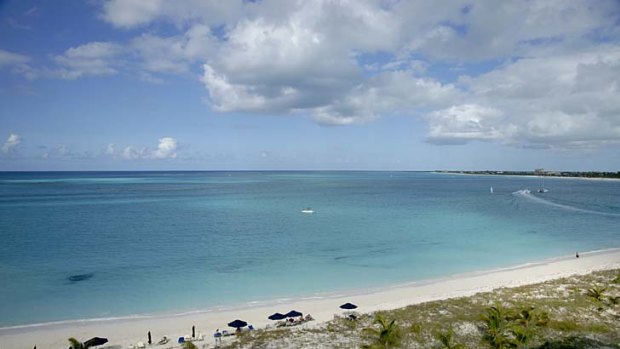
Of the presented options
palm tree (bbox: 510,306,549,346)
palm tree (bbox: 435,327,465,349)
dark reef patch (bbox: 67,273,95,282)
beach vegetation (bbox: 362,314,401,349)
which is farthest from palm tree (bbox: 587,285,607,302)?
dark reef patch (bbox: 67,273,95,282)

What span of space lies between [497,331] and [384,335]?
16.6ft

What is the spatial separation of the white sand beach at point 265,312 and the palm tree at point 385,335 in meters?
3.64

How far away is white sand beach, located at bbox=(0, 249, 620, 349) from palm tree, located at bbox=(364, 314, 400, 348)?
11.9ft

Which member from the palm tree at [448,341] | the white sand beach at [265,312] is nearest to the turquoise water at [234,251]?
the white sand beach at [265,312]

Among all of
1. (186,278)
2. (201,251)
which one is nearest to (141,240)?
(201,251)

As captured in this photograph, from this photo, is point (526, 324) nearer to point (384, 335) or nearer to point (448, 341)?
point (448, 341)

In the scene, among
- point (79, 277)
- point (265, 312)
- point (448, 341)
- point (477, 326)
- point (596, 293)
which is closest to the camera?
point (448, 341)

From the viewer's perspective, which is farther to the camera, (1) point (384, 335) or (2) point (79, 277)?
(2) point (79, 277)

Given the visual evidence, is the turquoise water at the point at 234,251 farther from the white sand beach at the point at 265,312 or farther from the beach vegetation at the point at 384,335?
the beach vegetation at the point at 384,335

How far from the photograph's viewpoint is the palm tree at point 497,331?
55.2ft

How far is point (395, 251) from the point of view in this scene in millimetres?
39281

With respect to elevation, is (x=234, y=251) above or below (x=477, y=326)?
below

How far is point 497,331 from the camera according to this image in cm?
1747

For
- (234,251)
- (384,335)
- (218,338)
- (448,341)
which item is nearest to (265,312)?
(218,338)
